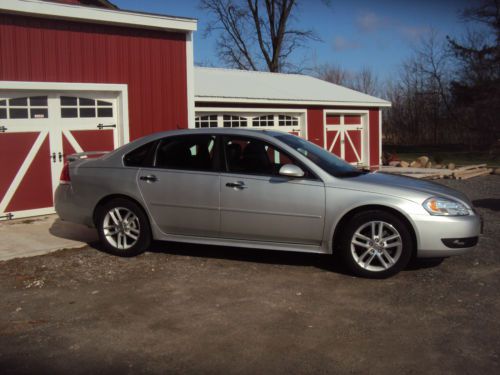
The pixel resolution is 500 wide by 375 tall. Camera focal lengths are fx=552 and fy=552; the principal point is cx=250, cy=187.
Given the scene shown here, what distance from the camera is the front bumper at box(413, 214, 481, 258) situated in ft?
18.2

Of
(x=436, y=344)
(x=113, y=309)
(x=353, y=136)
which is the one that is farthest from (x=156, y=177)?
(x=353, y=136)

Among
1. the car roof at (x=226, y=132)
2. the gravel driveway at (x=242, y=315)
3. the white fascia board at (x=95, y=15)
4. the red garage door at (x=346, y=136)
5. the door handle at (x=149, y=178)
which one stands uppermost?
the white fascia board at (x=95, y=15)

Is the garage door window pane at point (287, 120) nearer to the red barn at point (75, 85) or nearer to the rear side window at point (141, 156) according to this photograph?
the red barn at point (75, 85)

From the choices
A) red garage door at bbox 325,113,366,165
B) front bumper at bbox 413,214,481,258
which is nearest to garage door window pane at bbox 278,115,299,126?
red garage door at bbox 325,113,366,165

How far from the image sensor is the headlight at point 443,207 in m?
5.60

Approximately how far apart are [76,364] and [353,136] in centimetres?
1869

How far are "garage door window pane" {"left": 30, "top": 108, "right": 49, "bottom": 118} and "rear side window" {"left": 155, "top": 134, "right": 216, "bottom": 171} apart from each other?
4.12 meters

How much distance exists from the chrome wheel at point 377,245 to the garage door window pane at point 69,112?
654 cm

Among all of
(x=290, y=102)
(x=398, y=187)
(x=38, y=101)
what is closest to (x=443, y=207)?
(x=398, y=187)

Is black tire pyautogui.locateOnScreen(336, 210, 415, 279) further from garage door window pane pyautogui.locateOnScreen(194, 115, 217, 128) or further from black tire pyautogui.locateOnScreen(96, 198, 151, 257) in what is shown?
garage door window pane pyautogui.locateOnScreen(194, 115, 217, 128)

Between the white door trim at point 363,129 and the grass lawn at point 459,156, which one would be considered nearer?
the white door trim at point 363,129

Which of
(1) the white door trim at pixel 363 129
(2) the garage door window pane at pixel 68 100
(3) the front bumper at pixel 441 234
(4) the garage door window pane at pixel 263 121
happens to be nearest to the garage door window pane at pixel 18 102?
(2) the garage door window pane at pixel 68 100

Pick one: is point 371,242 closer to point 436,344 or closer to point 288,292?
point 288,292

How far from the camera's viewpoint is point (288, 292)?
5352 millimetres
